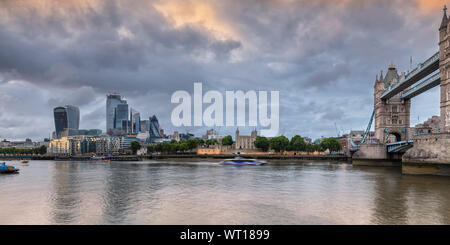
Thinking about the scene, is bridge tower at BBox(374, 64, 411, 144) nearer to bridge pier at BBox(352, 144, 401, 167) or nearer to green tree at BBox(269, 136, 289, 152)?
bridge pier at BBox(352, 144, 401, 167)

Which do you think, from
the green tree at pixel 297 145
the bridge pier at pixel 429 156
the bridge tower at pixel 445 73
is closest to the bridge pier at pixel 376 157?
the bridge pier at pixel 429 156

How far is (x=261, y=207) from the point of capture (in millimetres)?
21078

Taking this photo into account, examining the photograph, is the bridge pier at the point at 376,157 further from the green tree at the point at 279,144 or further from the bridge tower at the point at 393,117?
the green tree at the point at 279,144

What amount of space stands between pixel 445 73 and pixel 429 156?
1077 cm

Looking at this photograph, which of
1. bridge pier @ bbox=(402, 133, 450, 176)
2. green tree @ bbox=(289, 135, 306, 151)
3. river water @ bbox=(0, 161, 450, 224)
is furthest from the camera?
green tree @ bbox=(289, 135, 306, 151)

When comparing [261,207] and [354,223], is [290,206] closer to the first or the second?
[261,207]

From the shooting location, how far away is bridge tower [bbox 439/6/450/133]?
39125 mm

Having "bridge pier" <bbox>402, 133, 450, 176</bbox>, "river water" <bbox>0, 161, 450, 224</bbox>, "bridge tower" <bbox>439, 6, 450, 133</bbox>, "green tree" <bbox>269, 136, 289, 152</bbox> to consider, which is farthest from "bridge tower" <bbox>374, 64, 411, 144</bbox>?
"green tree" <bbox>269, 136, 289, 152</bbox>

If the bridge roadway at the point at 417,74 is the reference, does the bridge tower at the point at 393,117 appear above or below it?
below

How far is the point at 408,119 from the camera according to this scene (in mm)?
68188

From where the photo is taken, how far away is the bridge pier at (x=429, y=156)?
36.4m

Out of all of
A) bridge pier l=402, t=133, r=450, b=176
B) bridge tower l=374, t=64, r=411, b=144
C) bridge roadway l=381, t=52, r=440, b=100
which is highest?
bridge roadway l=381, t=52, r=440, b=100
